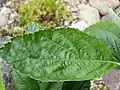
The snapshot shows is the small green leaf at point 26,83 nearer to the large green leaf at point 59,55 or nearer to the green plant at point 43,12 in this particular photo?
the large green leaf at point 59,55

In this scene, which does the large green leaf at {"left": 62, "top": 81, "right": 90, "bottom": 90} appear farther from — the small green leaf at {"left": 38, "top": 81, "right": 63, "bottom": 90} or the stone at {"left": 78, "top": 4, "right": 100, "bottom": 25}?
the stone at {"left": 78, "top": 4, "right": 100, "bottom": 25}

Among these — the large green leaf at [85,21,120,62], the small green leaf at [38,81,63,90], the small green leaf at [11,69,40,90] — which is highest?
the large green leaf at [85,21,120,62]

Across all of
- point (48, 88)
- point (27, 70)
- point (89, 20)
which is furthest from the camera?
point (89, 20)

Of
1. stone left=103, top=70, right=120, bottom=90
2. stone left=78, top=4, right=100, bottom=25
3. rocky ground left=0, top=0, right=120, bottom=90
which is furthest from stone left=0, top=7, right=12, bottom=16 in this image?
stone left=103, top=70, right=120, bottom=90

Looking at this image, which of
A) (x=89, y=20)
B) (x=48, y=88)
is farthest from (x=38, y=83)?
(x=89, y=20)

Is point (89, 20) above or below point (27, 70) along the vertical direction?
below

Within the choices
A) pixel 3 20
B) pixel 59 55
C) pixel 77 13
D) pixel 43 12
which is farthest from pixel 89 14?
pixel 59 55

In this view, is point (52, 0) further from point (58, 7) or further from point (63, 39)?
point (63, 39)
